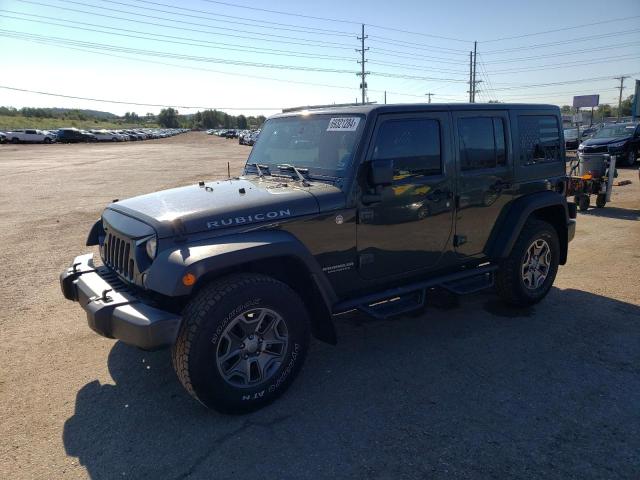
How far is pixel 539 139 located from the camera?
502 cm

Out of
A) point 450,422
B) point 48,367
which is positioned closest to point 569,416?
point 450,422

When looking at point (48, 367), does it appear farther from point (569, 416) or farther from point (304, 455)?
point (569, 416)

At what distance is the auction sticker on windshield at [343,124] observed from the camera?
147 inches

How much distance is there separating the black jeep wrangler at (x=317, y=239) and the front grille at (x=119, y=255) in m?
0.02

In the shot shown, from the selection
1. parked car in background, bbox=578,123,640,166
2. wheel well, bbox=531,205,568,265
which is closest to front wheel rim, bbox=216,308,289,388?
wheel well, bbox=531,205,568,265

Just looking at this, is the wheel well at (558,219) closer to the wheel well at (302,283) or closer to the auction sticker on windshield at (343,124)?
the auction sticker on windshield at (343,124)

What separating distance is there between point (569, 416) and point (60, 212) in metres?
10.7

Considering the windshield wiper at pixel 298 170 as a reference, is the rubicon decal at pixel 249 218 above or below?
below

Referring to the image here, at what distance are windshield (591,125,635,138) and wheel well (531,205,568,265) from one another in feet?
57.5

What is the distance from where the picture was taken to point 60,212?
1067 centimetres

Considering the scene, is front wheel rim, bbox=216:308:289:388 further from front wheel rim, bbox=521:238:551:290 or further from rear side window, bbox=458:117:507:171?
front wheel rim, bbox=521:238:551:290

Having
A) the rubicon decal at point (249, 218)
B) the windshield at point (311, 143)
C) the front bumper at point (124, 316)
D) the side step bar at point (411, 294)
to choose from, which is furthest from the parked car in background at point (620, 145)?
the front bumper at point (124, 316)

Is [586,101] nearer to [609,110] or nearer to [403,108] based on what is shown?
[609,110]

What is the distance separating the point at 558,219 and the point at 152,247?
426 cm
